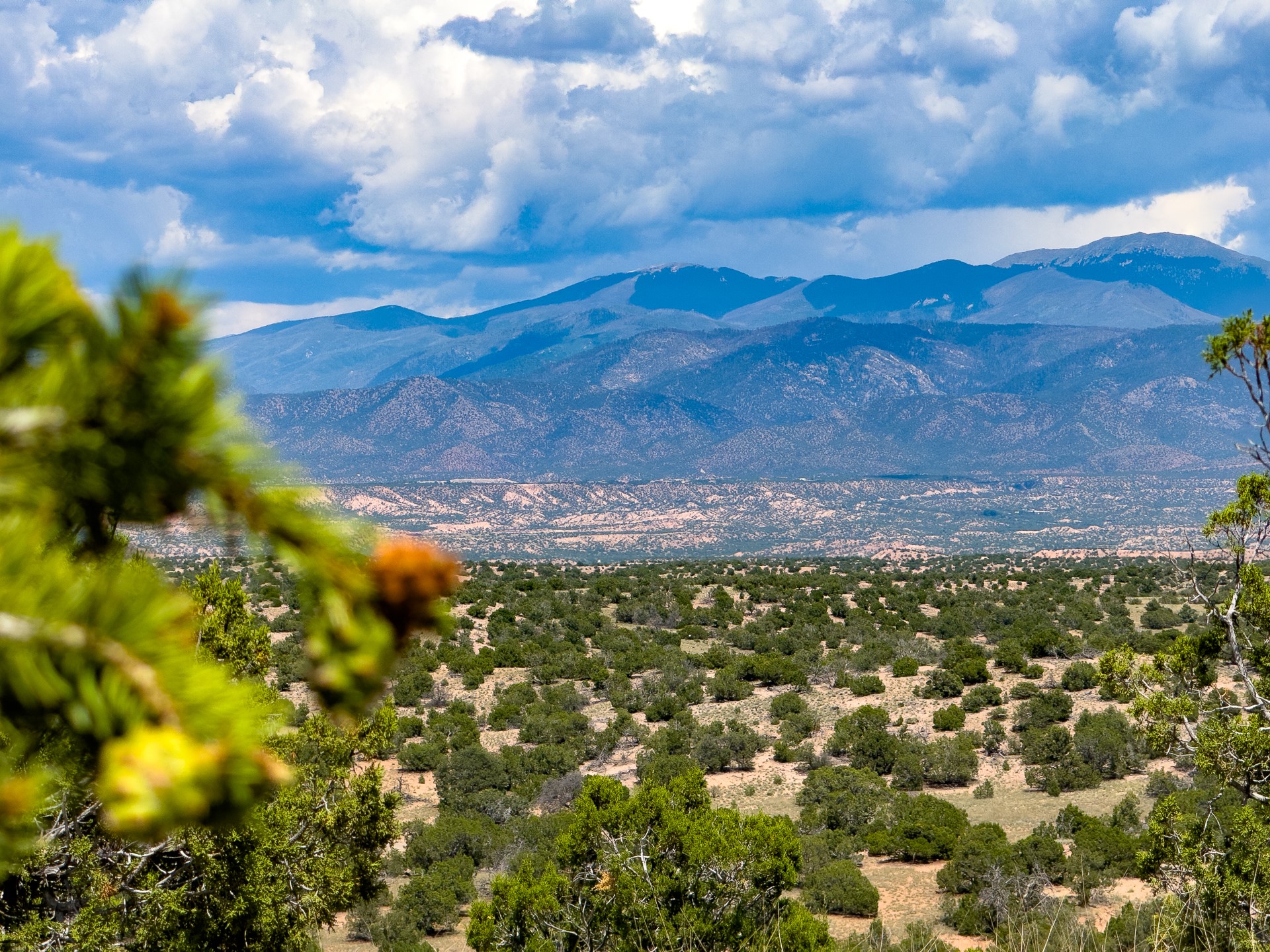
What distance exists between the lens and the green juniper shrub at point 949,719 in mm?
26578

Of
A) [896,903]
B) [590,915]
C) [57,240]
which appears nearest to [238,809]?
[57,240]

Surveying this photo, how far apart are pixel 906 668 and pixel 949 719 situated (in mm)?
4728

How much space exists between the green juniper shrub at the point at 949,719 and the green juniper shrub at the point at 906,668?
380 cm

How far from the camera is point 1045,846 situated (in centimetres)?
1686

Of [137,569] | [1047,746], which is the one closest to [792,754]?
[1047,746]

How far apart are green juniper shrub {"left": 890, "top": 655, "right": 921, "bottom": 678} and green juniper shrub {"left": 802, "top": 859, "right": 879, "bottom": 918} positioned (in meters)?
14.8

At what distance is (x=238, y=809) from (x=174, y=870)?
9311 millimetres

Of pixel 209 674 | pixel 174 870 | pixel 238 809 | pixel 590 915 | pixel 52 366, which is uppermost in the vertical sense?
pixel 52 366

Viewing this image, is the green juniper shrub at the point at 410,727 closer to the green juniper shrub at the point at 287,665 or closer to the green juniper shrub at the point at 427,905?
the green juniper shrub at the point at 287,665

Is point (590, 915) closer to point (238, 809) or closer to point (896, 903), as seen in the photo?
point (896, 903)

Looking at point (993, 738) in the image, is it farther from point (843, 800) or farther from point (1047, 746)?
point (843, 800)

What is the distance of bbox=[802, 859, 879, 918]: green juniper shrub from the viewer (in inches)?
645

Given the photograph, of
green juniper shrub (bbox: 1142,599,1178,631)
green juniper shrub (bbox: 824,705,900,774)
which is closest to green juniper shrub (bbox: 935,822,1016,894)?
green juniper shrub (bbox: 824,705,900,774)

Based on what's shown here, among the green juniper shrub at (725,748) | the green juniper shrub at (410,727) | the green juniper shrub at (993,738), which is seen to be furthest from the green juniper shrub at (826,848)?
the green juniper shrub at (410,727)
